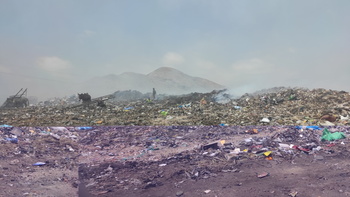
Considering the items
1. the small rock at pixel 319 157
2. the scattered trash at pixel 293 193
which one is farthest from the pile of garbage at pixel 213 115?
the scattered trash at pixel 293 193

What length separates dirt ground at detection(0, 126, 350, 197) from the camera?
2.95 metres

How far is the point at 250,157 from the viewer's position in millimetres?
3848

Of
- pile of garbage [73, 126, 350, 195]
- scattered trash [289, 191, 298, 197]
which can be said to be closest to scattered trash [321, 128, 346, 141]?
pile of garbage [73, 126, 350, 195]

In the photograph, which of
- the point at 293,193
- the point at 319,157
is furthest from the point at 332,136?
the point at 293,193

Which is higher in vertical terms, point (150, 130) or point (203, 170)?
point (150, 130)

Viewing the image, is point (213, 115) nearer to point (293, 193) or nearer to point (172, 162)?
point (172, 162)

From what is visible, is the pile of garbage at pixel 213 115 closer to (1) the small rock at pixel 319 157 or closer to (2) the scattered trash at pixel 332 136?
(2) the scattered trash at pixel 332 136

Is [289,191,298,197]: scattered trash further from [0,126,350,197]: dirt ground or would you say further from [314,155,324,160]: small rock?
[314,155,324,160]: small rock

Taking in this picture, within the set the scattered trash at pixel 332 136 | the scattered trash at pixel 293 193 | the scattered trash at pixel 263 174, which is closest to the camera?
the scattered trash at pixel 293 193

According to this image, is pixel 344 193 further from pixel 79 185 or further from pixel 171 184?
pixel 79 185

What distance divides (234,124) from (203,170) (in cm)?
235

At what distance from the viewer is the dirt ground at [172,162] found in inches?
116

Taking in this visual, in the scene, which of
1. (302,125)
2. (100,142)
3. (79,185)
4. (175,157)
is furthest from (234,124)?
(79,185)

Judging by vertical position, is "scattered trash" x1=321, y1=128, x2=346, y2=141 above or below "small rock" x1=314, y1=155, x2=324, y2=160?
above
